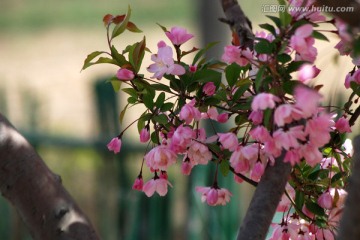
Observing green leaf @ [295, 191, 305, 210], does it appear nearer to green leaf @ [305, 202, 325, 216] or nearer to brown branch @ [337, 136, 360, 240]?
green leaf @ [305, 202, 325, 216]

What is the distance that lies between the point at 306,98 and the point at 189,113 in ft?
0.68

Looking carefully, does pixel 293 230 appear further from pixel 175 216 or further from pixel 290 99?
pixel 175 216

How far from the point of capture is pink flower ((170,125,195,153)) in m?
1.10

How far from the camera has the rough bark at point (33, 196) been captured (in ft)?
4.16

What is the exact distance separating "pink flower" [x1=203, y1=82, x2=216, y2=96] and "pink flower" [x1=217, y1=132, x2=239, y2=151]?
64 mm

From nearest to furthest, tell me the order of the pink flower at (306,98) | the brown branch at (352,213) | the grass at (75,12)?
the brown branch at (352,213)
the pink flower at (306,98)
the grass at (75,12)

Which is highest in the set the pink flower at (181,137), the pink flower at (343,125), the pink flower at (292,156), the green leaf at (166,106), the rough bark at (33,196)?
the pink flower at (292,156)

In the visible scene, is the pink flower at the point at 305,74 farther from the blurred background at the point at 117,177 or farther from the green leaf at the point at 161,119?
the green leaf at the point at 161,119

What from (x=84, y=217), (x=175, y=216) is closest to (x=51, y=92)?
(x=175, y=216)

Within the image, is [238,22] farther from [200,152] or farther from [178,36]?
[200,152]

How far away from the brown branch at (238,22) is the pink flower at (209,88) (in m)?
0.09

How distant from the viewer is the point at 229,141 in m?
1.11

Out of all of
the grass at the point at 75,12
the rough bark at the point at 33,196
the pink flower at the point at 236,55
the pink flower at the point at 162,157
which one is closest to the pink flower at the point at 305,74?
the pink flower at the point at 236,55

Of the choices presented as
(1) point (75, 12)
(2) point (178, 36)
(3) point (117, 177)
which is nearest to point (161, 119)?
(2) point (178, 36)
